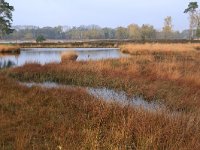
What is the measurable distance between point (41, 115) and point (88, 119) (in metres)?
1.50

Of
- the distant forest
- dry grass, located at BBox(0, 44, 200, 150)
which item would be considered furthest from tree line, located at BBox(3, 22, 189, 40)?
dry grass, located at BBox(0, 44, 200, 150)

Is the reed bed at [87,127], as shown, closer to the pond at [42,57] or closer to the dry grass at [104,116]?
the dry grass at [104,116]

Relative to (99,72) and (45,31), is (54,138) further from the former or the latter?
(45,31)

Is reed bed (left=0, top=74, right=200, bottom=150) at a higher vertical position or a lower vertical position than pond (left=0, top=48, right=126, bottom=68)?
higher

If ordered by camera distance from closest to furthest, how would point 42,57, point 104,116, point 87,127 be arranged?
point 87,127 → point 104,116 → point 42,57

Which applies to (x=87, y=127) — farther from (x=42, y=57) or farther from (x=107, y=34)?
(x=107, y=34)

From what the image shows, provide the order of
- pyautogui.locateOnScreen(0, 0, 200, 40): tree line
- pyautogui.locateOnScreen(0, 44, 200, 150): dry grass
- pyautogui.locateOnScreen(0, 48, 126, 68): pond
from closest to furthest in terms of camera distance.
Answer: pyautogui.locateOnScreen(0, 44, 200, 150): dry grass < pyautogui.locateOnScreen(0, 48, 126, 68): pond < pyautogui.locateOnScreen(0, 0, 200, 40): tree line

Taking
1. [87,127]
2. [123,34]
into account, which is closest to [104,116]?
[87,127]

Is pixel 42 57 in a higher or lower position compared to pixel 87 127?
lower

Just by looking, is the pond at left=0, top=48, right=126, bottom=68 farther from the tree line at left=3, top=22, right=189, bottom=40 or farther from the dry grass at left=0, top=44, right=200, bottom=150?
the tree line at left=3, top=22, right=189, bottom=40

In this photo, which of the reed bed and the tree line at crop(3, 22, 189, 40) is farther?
the tree line at crop(3, 22, 189, 40)

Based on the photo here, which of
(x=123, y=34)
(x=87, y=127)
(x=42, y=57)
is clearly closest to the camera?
(x=87, y=127)

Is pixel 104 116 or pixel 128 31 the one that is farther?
pixel 128 31

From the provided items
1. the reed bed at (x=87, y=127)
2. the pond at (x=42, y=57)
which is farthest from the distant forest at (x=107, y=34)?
the reed bed at (x=87, y=127)
